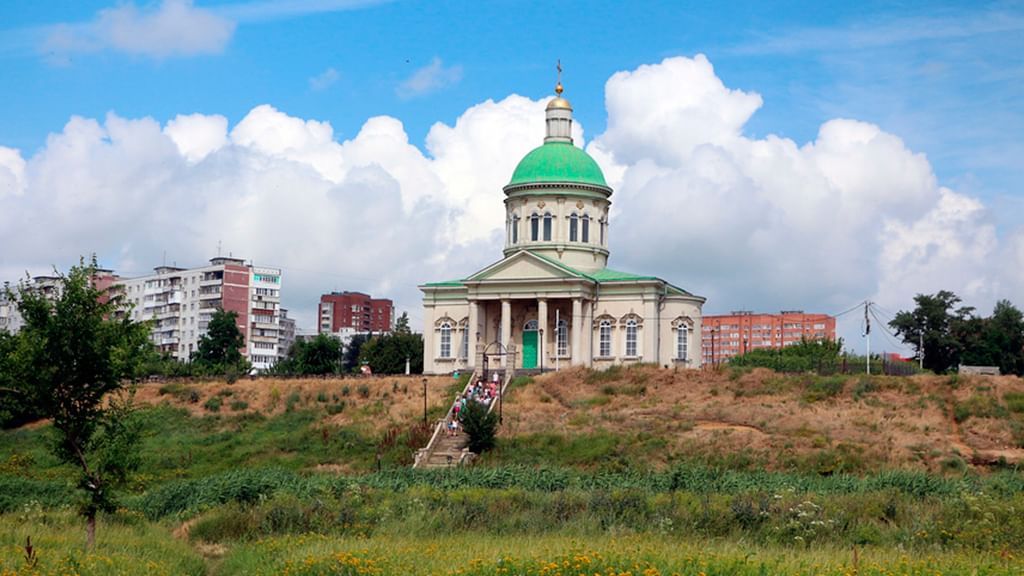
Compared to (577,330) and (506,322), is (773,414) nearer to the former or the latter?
(577,330)

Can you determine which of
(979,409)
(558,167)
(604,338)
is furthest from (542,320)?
(979,409)

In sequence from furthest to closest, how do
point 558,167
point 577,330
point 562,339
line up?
1. point 558,167
2. point 562,339
3. point 577,330

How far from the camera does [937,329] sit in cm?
7869

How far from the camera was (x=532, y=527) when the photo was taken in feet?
90.8

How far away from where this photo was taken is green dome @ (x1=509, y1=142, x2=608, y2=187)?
206 ft

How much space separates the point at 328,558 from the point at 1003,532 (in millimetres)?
13269

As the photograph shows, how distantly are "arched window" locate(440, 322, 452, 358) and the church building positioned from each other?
1.9 inches

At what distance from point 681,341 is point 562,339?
5514mm

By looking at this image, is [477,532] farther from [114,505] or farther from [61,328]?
[61,328]

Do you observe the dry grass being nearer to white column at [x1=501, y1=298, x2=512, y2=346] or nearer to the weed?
the weed

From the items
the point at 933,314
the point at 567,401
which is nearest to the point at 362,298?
the point at 933,314

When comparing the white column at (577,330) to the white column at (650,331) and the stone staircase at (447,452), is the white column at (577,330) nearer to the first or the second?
the white column at (650,331)

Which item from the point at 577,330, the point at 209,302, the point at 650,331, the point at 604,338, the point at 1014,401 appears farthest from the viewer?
the point at 209,302

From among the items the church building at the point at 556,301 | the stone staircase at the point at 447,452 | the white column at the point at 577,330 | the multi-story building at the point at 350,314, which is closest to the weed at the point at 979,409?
the church building at the point at 556,301
